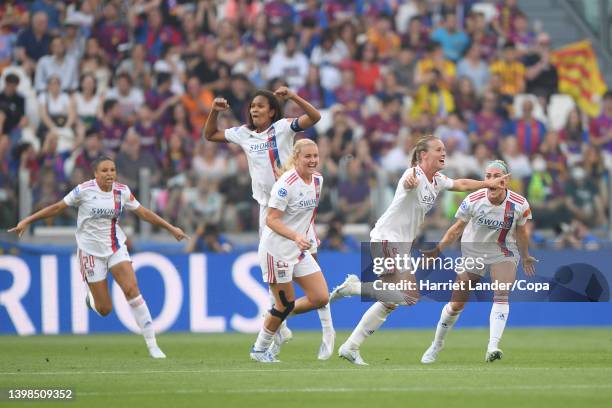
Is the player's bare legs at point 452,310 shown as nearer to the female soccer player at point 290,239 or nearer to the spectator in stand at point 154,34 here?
the female soccer player at point 290,239

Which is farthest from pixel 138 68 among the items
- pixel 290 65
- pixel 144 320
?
pixel 144 320

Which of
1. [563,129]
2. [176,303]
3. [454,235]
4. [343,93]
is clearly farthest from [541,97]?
[454,235]

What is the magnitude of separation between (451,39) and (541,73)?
1929mm

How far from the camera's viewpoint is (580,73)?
26109 mm

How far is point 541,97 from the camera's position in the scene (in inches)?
1009

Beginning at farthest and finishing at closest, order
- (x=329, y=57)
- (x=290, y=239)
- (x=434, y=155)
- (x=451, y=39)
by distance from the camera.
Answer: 1. (x=451, y=39)
2. (x=329, y=57)
3. (x=434, y=155)
4. (x=290, y=239)

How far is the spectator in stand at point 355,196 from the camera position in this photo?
2081 cm

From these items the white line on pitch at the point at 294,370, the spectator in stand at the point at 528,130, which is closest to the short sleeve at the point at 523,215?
the white line on pitch at the point at 294,370

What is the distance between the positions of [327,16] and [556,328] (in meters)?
8.65

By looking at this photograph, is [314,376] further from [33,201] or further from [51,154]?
[51,154]

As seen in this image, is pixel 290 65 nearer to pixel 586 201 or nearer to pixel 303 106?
pixel 586 201

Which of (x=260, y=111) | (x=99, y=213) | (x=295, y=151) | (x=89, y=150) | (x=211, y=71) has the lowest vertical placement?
(x=99, y=213)

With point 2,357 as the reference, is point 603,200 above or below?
above

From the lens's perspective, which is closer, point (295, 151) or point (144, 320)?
point (295, 151)
